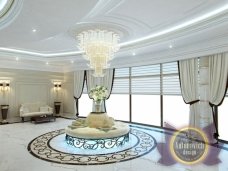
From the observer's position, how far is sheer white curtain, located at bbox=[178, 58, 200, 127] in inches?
249

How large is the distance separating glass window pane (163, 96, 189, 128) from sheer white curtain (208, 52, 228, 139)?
1.16m

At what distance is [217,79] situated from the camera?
Result: 18.5 feet

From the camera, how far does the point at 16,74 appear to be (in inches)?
381

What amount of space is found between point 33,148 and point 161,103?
16.2ft

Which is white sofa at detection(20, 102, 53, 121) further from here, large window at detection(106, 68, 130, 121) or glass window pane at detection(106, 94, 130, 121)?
large window at detection(106, 68, 130, 121)

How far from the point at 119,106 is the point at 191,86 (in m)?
3.85

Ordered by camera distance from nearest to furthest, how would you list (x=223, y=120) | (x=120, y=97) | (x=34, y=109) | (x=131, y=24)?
1. (x=131, y=24)
2. (x=223, y=120)
3. (x=120, y=97)
4. (x=34, y=109)

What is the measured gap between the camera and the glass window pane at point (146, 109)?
7899 millimetres

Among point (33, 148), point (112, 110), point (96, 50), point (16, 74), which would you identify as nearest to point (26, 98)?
point (16, 74)

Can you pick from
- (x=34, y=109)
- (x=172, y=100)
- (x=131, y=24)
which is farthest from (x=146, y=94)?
(x=34, y=109)

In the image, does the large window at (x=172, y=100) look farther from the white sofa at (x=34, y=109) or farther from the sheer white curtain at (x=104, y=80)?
the white sofa at (x=34, y=109)

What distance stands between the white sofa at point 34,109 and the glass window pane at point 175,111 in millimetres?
5945

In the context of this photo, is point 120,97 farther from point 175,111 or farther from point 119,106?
point 175,111

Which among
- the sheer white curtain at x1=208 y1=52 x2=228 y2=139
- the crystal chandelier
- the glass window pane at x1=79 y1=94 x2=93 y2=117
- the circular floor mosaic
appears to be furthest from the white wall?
the sheer white curtain at x1=208 y1=52 x2=228 y2=139
